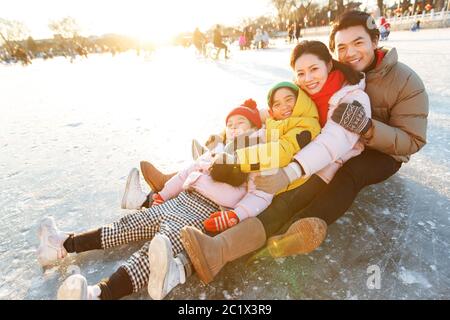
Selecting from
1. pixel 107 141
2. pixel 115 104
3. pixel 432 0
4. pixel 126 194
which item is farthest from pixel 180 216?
pixel 432 0


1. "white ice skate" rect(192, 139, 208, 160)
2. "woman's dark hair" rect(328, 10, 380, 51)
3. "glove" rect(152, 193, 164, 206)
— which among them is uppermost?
"woman's dark hair" rect(328, 10, 380, 51)

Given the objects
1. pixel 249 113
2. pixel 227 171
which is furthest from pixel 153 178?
pixel 249 113

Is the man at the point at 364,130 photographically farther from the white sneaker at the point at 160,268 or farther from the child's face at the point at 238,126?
the child's face at the point at 238,126

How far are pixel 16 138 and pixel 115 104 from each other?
2.44 m

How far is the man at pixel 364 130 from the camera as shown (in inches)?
70.2

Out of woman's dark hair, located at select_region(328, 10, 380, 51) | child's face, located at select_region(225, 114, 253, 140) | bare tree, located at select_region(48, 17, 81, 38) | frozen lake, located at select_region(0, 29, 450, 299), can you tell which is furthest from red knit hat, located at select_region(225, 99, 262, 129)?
bare tree, located at select_region(48, 17, 81, 38)

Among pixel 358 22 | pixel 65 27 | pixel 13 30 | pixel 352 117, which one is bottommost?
pixel 352 117

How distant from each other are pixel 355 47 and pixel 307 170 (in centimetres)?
93

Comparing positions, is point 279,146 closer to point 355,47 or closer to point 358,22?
point 355,47

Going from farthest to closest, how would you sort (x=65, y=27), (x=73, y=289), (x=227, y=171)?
(x=65, y=27), (x=227, y=171), (x=73, y=289)

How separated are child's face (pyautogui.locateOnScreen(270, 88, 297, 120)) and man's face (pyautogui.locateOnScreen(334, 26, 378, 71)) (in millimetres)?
474

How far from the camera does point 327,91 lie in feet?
7.00

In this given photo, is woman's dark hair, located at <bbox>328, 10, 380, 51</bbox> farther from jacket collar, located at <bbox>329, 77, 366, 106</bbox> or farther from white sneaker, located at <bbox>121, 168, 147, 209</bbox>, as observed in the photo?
white sneaker, located at <bbox>121, 168, 147, 209</bbox>

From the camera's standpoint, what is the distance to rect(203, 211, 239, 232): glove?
1.84 meters
